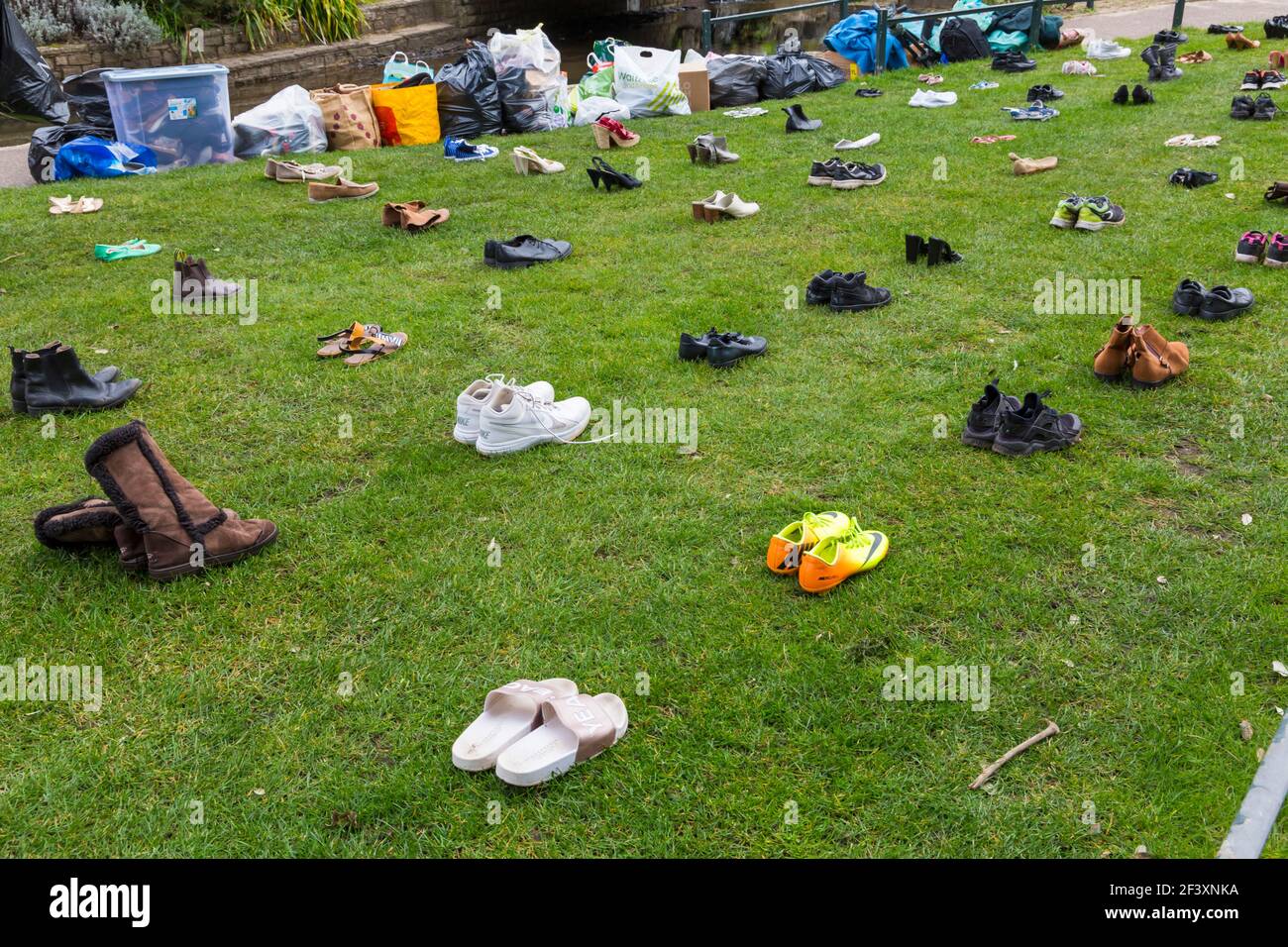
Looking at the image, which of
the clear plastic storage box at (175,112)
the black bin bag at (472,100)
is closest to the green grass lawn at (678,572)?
the clear plastic storage box at (175,112)

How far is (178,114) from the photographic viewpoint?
9.28 m

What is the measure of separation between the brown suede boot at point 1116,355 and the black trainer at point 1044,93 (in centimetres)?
679

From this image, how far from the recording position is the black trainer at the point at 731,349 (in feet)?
16.0

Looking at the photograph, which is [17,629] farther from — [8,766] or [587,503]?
[587,503]

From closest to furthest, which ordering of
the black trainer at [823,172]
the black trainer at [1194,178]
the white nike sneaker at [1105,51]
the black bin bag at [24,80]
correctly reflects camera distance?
the black trainer at [1194,178] < the black trainer at [823,172] < the black bin bag at [24,80] < the white nike sneaker at [1105,51]

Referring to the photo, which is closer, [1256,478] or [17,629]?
[17,629]

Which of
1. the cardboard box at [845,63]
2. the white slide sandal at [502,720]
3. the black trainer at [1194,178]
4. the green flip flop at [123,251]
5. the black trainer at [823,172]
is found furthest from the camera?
the cardboard box at [845,63]

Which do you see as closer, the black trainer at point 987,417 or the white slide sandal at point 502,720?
the white slide sandal at point 502,720

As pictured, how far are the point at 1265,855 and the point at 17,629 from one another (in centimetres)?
362

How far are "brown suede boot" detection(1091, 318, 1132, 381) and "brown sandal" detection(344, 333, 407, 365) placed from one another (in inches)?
137

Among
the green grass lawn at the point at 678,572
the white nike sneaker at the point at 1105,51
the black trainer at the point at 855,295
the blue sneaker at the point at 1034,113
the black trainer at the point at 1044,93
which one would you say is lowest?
the green grass lawn at the point at 678,572

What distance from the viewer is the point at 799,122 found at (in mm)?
9633

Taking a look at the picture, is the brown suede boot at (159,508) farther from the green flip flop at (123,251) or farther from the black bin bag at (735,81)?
the black bin bag at (735,81)
